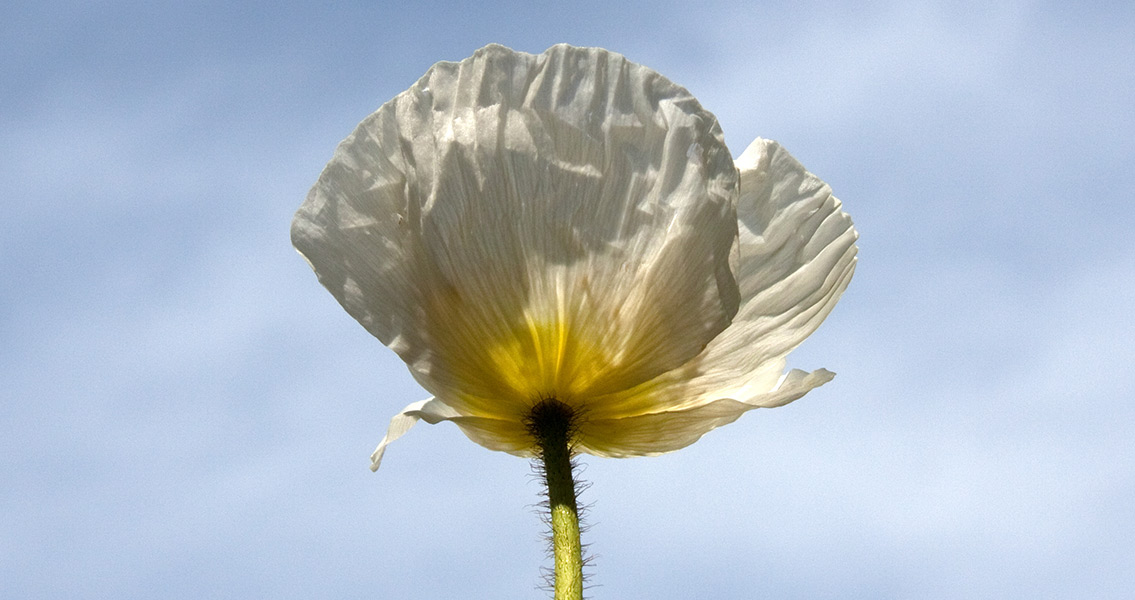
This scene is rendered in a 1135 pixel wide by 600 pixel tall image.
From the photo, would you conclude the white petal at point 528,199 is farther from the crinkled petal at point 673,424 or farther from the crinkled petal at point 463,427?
the crinkled petal at point 673,424

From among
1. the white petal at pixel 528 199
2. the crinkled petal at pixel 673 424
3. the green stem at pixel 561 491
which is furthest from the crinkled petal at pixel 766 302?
the white petal at pixel 528 199

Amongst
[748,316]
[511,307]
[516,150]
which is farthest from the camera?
[748,316]


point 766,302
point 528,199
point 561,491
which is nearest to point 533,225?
point 528,199

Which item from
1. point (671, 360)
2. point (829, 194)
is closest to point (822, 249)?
point (829, 194)

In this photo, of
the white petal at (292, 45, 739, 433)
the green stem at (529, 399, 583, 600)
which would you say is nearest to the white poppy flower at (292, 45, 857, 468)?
the white petal at (292, 45, 739, 433)

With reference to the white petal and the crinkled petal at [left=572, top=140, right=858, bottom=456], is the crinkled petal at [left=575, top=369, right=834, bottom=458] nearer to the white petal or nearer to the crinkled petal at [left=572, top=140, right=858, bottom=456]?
the crinkled petal at [left=572, top=140, right=858, bottom=456]

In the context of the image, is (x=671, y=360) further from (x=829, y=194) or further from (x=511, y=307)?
(x=829, y=194)
